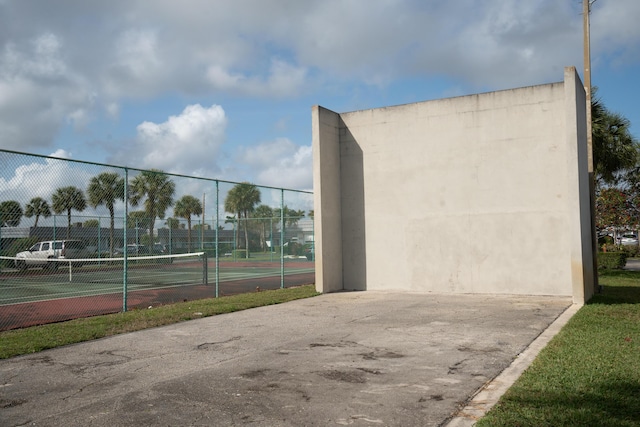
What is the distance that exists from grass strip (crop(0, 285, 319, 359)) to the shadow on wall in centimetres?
242

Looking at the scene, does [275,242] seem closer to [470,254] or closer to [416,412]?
[470,254]

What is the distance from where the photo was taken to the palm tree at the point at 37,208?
35.1ft

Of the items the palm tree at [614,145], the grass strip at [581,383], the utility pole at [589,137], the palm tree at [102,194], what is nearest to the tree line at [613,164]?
the palm tree at [614,145]

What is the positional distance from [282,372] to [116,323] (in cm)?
526

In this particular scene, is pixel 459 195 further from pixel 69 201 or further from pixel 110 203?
pixel 69 201

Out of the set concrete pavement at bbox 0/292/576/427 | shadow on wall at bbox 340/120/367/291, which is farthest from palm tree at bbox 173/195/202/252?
concrete pavement at bbox 0/292/576/427

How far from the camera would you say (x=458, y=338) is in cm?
882

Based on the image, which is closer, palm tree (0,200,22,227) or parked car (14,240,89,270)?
palm tree (0,200,22,227)

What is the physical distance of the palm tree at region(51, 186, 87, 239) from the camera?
44.6ft

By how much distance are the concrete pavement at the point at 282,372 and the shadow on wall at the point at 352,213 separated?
5.65 meters

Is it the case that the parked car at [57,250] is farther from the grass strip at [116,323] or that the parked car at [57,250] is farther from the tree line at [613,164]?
the tree line at [613,164]

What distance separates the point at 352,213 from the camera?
17188mm

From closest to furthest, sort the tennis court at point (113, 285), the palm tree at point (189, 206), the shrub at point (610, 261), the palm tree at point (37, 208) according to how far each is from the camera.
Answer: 1. the palm tree at point (37, 208)
2. the tennis court at point (113, 285)
3. the palm tree at point (189, 206)
4. the shrub at point (610, 261)

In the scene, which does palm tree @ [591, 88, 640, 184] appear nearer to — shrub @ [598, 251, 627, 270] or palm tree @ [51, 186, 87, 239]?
shrub @ [598, 251, 627, 270]
